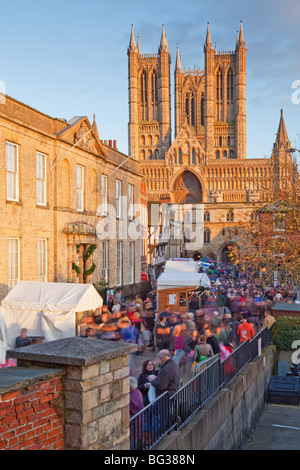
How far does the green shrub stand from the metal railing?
478 centimetres

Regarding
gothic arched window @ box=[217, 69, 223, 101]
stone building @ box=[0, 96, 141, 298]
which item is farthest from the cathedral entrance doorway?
stone building @ box=[0, 96, 141, 298]

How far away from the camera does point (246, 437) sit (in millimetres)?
11172

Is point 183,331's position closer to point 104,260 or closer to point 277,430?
point 277,430

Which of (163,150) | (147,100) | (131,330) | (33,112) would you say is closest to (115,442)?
Result: (131,330)

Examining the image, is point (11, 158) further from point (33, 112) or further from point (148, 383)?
point (148, 383)

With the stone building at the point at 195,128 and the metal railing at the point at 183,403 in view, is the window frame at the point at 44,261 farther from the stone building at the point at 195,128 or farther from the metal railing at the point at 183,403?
the stone building at the point at 195,128

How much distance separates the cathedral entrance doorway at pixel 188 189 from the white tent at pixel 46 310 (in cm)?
8487

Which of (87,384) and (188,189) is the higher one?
(188,189)

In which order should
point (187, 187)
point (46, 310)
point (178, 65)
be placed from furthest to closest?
point (178, 65) → point (187, 187) → point (46, 310)

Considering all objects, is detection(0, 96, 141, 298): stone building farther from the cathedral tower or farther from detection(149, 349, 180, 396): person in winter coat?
the cathedral tower

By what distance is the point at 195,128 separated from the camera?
10869 centimetres

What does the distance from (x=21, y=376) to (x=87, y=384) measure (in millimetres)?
650

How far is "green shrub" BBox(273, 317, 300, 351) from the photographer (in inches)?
654

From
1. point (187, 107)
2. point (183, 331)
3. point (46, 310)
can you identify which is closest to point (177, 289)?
point (183, 331)
